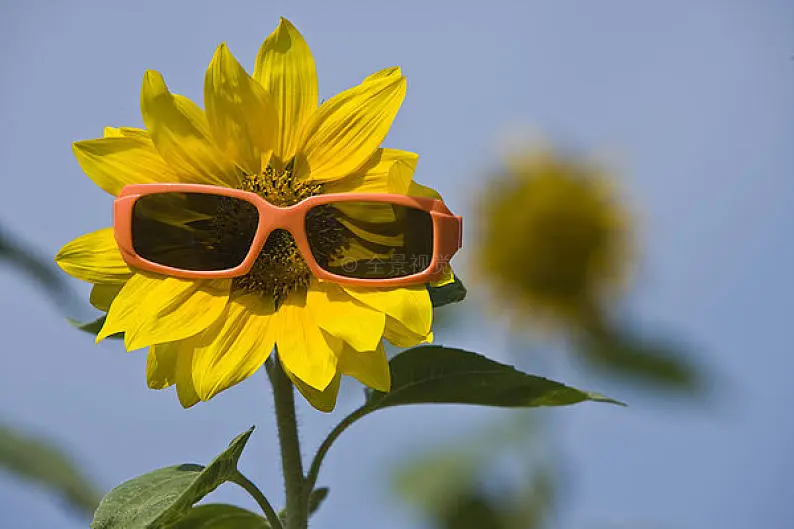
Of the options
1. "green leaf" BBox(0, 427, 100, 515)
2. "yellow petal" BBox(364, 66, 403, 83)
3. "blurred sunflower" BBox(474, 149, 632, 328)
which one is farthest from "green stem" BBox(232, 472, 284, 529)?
"blurred sunflower" BBox(474, 149, 632, 328)

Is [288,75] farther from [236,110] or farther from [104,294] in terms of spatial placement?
[104,294]

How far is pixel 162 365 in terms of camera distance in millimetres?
469

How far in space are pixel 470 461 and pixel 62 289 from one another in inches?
21.1

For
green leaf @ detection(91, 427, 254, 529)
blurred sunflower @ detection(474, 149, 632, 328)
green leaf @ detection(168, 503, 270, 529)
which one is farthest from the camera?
blurred sunflower @ detection(474, 149, 632, 328)

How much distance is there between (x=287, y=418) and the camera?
1.61 feet

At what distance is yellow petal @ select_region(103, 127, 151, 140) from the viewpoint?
48cm

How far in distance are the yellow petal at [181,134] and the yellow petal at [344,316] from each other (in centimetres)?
8

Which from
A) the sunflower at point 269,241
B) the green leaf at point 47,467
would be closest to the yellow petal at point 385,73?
the sunflower at point 269,241

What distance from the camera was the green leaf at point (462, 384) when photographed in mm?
503

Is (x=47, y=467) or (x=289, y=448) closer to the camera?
(x=289, y=448)

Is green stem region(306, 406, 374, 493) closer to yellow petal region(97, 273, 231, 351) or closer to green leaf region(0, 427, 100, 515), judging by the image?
yellow petal region(97, 273, 231, 351)

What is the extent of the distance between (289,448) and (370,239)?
0.12 metres

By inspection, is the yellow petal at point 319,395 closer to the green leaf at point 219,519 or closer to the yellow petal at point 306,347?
the yellow petal at point 306,347

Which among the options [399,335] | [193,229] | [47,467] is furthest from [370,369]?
[47,467]
